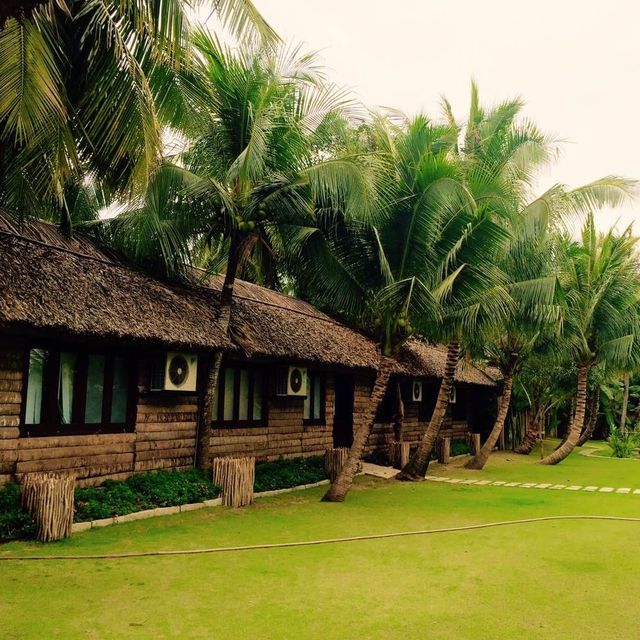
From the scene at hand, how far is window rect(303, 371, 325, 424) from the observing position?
13320mm

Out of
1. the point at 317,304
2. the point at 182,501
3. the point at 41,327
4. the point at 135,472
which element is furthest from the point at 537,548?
the point at 317,304

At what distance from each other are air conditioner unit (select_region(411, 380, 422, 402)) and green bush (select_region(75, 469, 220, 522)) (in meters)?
7.86

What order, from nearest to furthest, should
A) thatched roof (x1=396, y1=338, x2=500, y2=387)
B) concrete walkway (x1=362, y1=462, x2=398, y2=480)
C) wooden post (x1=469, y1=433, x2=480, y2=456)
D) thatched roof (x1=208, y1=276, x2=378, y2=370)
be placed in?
thatched roof (x1=208, y1=276, x2=378, y2=370) < concrete walkway (x1=362, y1=462, x2=398, y2=480) < thatched roof (x1=396, y1=338, x2=500, y2=387) < wooden post (x1=469, y1=433, x2=480, y2=456)

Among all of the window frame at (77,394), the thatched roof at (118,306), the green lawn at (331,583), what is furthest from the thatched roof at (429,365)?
the green lawn at (331,583)

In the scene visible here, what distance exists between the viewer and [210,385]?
989 cm

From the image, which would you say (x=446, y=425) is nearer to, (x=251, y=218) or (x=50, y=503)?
(x=251, y=218)

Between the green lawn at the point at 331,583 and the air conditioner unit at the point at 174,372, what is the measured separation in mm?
1835

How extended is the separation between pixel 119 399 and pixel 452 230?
562cm

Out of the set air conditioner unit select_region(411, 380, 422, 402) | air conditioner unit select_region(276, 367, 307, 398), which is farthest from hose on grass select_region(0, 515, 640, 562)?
air conditioner unit select_region(411, 380, 422, 402)

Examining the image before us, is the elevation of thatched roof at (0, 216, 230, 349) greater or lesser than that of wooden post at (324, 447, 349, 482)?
greater

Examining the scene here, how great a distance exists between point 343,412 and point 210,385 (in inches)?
228

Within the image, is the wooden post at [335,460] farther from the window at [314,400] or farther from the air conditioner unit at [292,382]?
the window at [314,400]

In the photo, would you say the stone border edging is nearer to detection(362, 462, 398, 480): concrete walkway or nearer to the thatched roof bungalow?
the thatched roof bungalow

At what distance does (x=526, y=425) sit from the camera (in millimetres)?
22734
